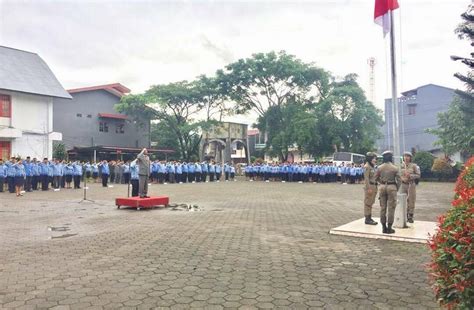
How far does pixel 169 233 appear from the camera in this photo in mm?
7887

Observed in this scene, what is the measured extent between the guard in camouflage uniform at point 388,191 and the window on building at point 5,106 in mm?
25036

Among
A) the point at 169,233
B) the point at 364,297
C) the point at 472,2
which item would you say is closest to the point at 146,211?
the point at 169,233

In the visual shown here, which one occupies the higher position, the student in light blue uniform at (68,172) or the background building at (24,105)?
the background building at (24,105)

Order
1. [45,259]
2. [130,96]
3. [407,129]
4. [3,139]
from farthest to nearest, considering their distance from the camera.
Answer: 1. [407,129]
2. [130,96]
3. [3,139]
4. [45,259]

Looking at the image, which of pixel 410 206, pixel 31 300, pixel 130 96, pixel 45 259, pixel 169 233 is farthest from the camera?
pixel 130 96

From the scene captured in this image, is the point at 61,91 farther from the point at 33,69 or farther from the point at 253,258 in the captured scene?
the point at 253,258

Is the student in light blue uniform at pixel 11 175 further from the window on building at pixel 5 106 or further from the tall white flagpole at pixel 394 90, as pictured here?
the tall white flagpole at pixel 394 90

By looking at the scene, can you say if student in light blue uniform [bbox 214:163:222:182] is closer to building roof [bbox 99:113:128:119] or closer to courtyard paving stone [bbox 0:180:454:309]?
building roof [bbox 99:113:128:119]

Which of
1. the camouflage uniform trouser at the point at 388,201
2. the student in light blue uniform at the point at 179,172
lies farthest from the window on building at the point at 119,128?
the camouflage uniform trouser at the point at 388,201

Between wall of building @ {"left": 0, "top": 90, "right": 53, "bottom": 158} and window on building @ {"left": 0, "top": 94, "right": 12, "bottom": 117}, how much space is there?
0.55ft

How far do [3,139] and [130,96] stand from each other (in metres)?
11.9

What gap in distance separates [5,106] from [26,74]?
3225 millimetres

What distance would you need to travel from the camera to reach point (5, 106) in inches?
1019

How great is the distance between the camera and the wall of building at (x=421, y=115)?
130 ft
